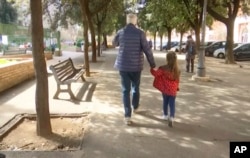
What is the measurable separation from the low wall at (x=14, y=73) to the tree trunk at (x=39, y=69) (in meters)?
4.65

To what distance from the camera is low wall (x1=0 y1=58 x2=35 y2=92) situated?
10.3 metres

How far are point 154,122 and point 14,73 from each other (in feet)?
20.6

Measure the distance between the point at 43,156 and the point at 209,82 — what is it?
8972 millimetres

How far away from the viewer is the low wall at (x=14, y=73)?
33.8 feet

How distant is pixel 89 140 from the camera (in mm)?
5598

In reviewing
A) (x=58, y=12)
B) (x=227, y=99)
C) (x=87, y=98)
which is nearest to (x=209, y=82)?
(x=227, y=99)

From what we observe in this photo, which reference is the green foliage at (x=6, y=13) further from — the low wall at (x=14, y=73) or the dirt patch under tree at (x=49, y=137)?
the dirt patch under tree at (x=49, y=137)

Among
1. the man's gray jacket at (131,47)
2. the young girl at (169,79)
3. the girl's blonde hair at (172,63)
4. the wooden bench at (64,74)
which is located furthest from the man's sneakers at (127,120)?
the wooden bench at (64,74)

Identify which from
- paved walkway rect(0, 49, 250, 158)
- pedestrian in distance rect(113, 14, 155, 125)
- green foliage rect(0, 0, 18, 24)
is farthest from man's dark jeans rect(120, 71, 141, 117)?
green foliage rect(0, 0, 18, 24)

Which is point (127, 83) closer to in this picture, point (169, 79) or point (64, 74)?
point (169, 79)

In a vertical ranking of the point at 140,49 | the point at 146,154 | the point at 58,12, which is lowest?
the point at 146,154

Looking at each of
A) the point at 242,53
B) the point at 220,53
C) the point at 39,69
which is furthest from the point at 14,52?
the point at 39,69

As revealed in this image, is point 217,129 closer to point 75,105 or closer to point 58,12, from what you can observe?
point 75,105

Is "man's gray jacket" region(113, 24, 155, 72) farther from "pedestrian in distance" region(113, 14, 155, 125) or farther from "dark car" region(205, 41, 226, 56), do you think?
"dark car" region(205, 41, 226, 56)
